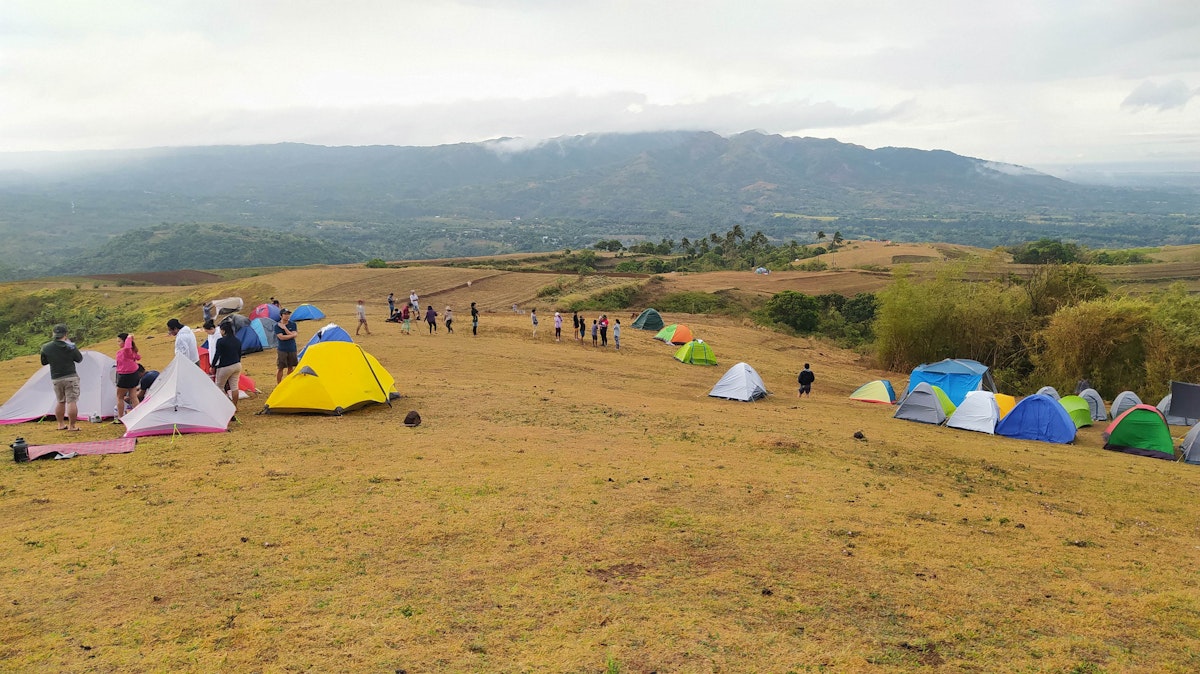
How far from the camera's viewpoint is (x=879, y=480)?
1230 cm

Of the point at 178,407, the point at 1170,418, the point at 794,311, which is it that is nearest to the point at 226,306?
the point at 178,407

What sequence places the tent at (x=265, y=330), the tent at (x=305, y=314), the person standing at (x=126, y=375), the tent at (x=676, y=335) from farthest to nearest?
1. the tent at (x=676, y=335)
2. the tent at (x=305, y=314)
3. the tent at (x=265, y=330)
4. the person standing at (x=126, y=375)

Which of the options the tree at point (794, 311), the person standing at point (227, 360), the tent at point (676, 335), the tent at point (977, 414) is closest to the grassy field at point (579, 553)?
the person standing at point (227, 360)

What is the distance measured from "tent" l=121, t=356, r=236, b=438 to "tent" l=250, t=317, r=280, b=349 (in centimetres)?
1216

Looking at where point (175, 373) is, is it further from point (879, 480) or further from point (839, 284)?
point (839, 284)

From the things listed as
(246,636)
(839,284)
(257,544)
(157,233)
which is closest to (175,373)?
(257,544)

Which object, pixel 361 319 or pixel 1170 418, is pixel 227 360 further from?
pixel 1170 418

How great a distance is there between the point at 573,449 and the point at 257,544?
6.17 m

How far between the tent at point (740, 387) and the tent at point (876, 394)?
14.7 feet

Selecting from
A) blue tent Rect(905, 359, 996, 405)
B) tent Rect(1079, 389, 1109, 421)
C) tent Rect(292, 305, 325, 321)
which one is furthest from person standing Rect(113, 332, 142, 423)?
tent Rect(1079, 389, 1109, 421)

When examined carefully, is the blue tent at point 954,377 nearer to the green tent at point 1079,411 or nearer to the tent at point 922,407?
the green tent at point 1079,411

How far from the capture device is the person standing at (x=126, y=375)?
13.0 metres

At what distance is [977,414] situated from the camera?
20.1 m

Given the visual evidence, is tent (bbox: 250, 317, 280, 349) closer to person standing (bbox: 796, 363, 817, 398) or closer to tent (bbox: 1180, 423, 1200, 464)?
person standing (bbox: 796, 363, 817, 398)
